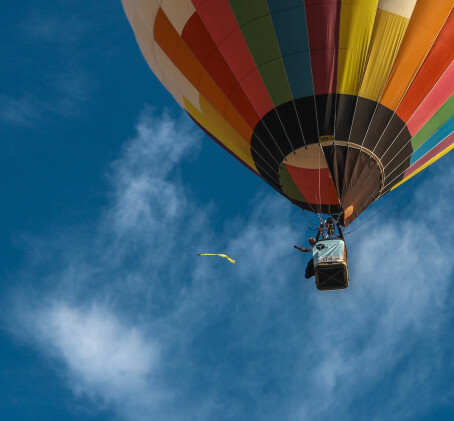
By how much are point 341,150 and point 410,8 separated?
7.61ft

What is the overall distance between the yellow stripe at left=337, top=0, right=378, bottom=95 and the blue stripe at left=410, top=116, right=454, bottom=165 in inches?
76.5

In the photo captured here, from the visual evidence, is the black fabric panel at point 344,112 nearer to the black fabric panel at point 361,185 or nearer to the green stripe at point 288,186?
the black fabric panel at point 361,185

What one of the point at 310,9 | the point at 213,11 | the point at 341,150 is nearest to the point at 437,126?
the point at 341,150

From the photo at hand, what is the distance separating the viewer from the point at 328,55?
45.0 ft

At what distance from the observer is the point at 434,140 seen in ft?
49.9

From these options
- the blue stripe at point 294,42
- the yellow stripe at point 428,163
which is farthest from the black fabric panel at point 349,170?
the yellow stripe at point 428,163

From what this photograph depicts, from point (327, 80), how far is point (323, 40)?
1.95ft

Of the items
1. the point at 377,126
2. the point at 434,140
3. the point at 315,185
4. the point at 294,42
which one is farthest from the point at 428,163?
the point at 294,42

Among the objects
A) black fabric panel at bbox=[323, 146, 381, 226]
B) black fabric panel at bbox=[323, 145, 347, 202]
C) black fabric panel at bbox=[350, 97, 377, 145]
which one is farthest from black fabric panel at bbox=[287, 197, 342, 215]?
black fabric panel at bbox=[350, 97, 377, 145]

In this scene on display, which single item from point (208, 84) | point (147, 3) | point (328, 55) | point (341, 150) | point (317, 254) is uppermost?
point (147, 3)

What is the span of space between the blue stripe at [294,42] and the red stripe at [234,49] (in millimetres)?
511

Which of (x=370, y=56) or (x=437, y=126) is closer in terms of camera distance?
(x=370, y=56)

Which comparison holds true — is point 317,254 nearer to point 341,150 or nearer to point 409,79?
point 341,150

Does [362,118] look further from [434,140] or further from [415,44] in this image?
[434,140]
